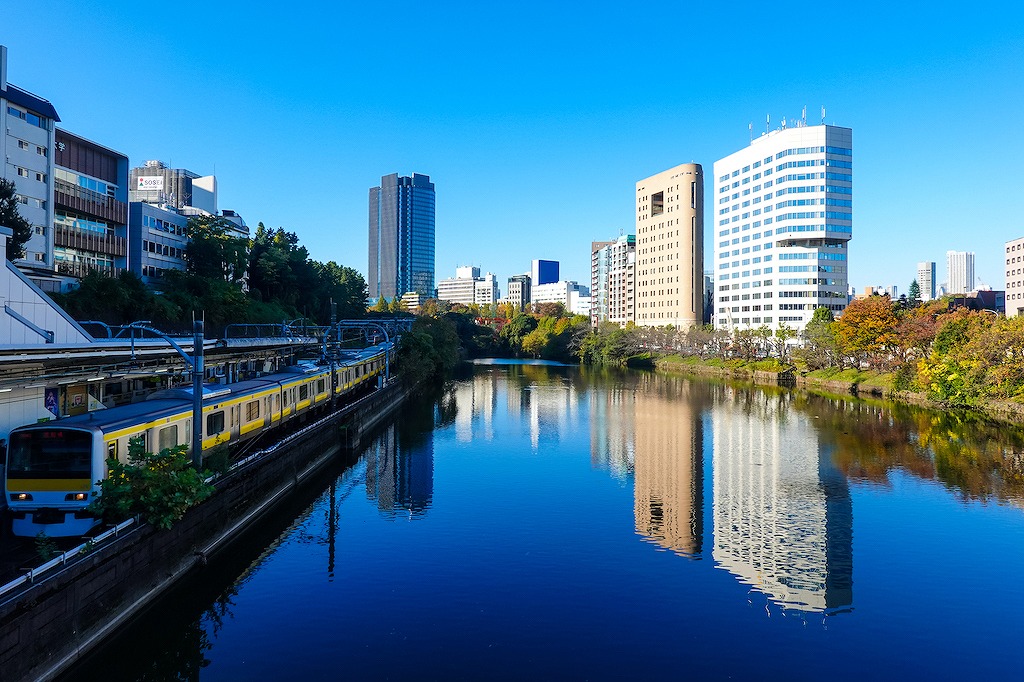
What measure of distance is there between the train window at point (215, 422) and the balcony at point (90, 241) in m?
26.7

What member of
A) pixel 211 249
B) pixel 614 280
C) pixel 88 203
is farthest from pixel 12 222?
pixel 614 280

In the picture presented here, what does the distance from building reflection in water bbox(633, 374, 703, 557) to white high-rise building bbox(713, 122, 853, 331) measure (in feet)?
151

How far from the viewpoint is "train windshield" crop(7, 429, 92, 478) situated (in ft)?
42.9

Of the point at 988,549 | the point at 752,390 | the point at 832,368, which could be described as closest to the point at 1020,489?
the point at 988,549

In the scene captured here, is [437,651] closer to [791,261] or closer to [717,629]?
[717,629]

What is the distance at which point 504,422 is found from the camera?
4297 centimetres

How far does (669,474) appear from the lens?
28.4 metres

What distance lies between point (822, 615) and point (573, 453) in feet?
61.3

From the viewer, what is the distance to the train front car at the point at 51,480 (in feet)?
42.8

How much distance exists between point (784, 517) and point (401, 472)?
16.0m

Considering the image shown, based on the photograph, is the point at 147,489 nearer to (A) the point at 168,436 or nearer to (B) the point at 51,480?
(B) the point at 51,480

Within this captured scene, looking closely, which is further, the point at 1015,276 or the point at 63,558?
the point at 1015,276

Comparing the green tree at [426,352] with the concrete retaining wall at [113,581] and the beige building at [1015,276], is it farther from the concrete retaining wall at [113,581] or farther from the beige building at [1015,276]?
the beige building at [1015,276]

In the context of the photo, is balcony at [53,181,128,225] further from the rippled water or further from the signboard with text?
the signboard with text
